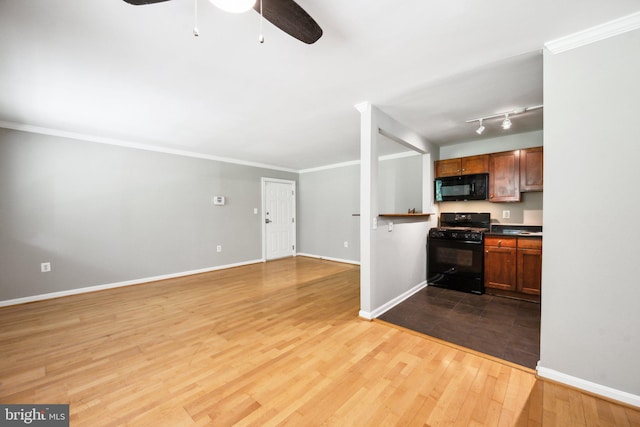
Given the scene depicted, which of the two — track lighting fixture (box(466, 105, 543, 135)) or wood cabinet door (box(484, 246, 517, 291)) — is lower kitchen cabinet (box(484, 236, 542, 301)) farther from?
track lighting fixture (box(466, 105, 543, 135))

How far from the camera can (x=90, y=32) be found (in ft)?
5.42

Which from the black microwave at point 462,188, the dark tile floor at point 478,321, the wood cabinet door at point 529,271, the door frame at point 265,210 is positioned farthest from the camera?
the door frame at point 265,210

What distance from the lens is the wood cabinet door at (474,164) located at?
12.6 feet

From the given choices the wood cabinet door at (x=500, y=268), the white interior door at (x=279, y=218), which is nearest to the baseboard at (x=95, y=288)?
the white interior door at (x=279, y=218)

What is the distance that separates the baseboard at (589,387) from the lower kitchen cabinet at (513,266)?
6.09 feet

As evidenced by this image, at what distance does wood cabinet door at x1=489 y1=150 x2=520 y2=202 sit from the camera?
3.60 m

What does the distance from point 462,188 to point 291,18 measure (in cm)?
375

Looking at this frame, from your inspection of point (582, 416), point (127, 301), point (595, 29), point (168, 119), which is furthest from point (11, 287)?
point (595, 29)

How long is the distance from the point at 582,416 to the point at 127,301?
182 inches

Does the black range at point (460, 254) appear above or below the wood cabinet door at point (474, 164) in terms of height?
below

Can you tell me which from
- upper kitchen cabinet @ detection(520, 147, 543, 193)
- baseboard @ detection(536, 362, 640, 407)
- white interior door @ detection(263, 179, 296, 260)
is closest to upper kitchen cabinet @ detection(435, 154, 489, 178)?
upper kitchen cabinet @ detection(520, 147, 543, 193)

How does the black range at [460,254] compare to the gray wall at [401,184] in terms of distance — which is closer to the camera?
the black range at [460,254]
